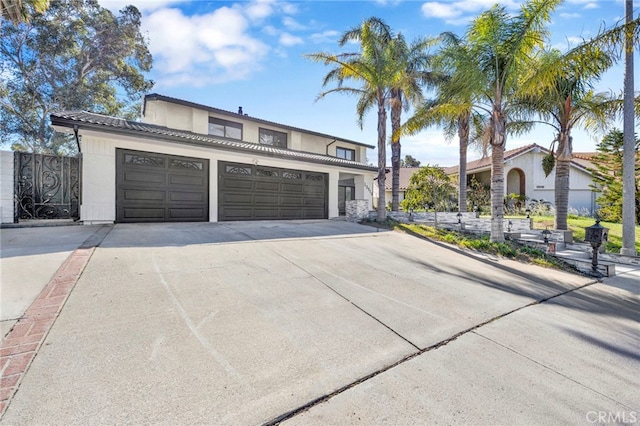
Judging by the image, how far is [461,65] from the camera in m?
8.23

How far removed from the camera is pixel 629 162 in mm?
8070

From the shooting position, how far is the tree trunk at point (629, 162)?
7.90 metres

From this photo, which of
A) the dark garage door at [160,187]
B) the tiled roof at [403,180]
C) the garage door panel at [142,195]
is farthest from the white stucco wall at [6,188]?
the tiled roof at [403,180]

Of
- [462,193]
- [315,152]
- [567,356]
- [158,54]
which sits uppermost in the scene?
[158,54]

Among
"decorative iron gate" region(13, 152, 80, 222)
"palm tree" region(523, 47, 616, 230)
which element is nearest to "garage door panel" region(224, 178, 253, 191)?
"decorative iron gate" region(13, 152, 80, 222)

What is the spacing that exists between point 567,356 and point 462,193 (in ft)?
42.3

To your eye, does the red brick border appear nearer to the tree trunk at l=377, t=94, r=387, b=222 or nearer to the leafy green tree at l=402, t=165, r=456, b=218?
the tree trunk at l=377, t=94, r=387, b=222

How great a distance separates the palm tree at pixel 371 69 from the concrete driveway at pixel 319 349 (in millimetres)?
8783

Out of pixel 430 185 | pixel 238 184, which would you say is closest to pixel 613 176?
pixel 430 185

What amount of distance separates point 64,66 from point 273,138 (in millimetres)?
16086

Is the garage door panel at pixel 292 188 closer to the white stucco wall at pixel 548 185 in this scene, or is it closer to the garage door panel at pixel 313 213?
the garage door panel at pixel 313 213

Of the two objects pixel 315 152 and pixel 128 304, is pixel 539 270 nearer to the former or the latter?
pixel 128 304

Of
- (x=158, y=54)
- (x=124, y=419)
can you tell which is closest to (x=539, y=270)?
(x=124, y=419)

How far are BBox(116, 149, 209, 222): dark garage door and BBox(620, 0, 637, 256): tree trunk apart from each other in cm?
1371
